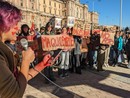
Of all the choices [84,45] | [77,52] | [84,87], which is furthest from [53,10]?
[84,87]

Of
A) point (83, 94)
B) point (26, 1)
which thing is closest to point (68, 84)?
point (83, 94)

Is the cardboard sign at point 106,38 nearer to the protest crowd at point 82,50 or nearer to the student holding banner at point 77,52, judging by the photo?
the protest crowd at point 82,50

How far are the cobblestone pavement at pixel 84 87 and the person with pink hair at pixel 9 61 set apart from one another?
194 inches

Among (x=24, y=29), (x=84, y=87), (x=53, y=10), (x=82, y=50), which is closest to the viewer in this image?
(x=84, y=87)

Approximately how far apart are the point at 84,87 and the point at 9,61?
20.2 ft

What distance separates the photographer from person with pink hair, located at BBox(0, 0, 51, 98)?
162 cm

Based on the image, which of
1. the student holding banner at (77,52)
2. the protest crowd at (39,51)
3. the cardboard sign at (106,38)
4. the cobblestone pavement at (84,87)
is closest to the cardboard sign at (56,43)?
the protest crowd at (39,51)

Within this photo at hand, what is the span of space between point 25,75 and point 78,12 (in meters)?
125

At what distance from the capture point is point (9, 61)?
183 cm

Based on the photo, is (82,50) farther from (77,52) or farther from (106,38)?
(106,38)

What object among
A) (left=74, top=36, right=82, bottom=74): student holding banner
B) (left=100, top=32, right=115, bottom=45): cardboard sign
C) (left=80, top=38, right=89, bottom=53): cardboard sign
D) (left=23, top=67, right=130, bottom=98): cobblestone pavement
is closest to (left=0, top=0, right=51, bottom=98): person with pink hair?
(left=23, top=67, right=130, bottom=98): cobblestone pavement

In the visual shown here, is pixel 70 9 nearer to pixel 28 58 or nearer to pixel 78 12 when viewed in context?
pixel 78 12

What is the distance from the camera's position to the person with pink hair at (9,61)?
1.62 meters

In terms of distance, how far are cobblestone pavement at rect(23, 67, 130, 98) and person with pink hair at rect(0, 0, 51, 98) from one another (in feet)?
16.2
